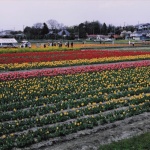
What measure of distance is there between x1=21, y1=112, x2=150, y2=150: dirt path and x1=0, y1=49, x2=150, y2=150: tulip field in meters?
0.26

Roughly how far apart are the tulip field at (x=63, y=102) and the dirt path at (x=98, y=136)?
0.86ft

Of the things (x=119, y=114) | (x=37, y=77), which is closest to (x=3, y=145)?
(x=119, y=114)

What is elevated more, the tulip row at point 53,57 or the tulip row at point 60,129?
the tulip row at point 53,57

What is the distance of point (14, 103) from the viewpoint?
1198cm

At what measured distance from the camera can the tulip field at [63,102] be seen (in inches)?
349

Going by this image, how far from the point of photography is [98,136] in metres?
8.37

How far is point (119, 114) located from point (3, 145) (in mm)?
4236

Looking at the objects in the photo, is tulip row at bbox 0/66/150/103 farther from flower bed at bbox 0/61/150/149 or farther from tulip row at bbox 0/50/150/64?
tulip row at bbox 0/50/150/64

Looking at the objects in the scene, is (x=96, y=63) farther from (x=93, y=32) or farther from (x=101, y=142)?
Answer: (x=93, y=32)

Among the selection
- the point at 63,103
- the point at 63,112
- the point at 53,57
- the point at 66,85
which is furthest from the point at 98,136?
the point at 53,57

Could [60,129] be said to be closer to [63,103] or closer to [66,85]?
[63,103]

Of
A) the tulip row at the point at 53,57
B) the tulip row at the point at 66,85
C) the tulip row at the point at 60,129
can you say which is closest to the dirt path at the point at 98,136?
the tulip row at the point at 60,129

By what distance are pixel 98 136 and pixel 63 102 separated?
3.85 metres

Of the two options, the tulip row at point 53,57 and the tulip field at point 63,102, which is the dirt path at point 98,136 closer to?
the tulip field at point 63,102
